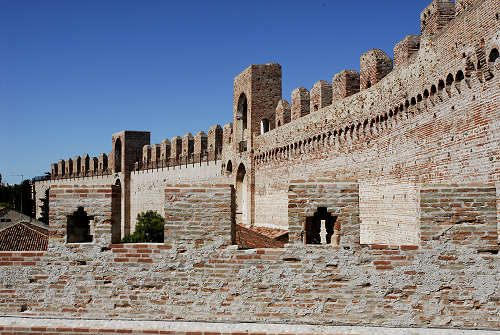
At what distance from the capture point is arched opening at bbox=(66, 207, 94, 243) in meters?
5.65

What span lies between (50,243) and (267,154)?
1413 cm

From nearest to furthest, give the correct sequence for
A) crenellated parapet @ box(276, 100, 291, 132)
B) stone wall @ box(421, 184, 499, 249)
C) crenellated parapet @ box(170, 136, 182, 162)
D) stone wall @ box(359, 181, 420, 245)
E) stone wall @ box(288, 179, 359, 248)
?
stone wall @ box(421, 184, 499, 249)
stone wall @ box(288, 179, 359, 248)
stone wall @ box(359, 181, 420, 245)
crenellated parapet @ box(276, 100, 291, 132)
crenellated parapet @ box(170, 136, 182, 162)

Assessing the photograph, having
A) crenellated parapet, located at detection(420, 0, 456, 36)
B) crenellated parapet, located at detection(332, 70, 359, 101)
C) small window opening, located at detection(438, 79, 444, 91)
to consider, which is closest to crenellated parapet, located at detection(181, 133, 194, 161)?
crenellated parapet, located at detection(332, 70, 359, 101)

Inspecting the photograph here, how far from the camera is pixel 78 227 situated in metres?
5.79

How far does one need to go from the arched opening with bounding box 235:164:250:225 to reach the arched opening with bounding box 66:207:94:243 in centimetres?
1530

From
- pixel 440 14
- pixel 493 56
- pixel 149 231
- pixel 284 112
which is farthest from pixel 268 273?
pixel 149 231

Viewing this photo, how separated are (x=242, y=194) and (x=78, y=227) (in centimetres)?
1608

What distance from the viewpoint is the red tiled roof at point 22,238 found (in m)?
20.6

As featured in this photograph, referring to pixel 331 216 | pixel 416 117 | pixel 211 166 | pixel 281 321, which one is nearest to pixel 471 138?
pixel 416 117

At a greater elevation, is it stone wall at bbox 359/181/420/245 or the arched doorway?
the arched doorway

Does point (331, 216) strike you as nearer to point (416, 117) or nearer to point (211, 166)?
point (416, 117)

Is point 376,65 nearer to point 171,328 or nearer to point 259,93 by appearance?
point 259,93

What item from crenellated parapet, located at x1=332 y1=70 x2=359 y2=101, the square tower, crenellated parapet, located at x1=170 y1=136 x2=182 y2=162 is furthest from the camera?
crenellated parapet, located at x1=170 y1=136 x2=182 y2=162

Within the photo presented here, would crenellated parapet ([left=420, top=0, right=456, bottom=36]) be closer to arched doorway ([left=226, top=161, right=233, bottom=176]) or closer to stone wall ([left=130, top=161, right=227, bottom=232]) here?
arched doorway ([left=226, top=161, right=233, bottom=176])
